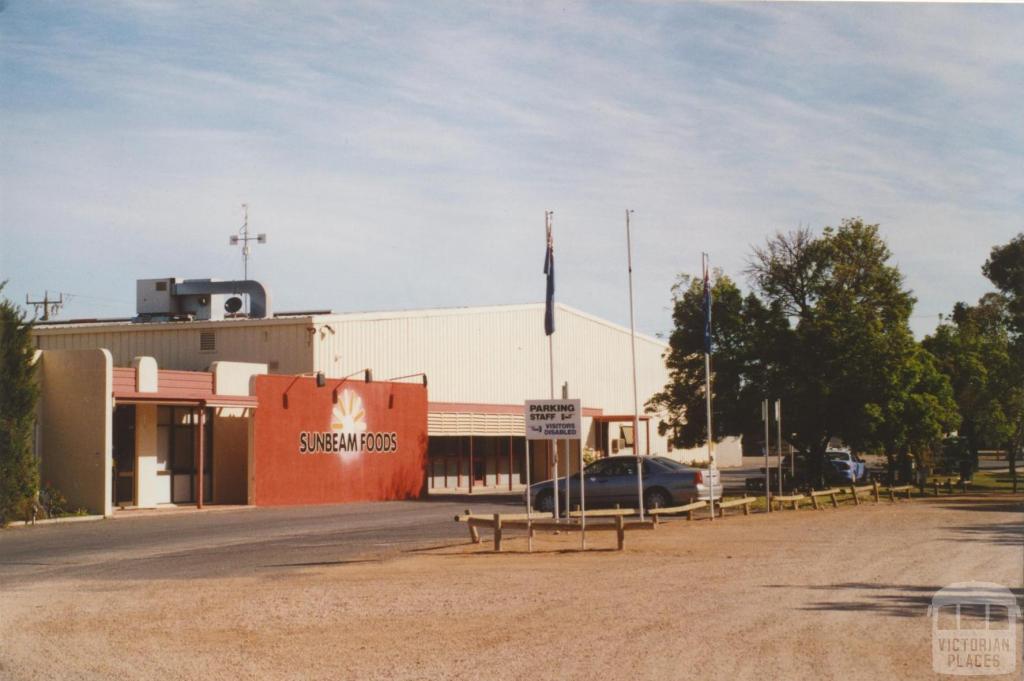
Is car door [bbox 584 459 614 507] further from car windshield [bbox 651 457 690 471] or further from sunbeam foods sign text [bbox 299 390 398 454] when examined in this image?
sunbeam foods sign text [bbox 299 390 398 454]

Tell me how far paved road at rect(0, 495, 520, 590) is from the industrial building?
5.13 metres

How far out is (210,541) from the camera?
69.8ft

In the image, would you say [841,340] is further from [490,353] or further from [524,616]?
[524,616]

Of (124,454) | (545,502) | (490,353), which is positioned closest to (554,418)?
(545,502)

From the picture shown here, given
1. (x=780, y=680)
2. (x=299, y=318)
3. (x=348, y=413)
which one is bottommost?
(x=780, y=680)

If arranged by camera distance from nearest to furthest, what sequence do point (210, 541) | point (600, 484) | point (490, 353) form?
point (210, 541)
point (600, 484)
point (490, 353)

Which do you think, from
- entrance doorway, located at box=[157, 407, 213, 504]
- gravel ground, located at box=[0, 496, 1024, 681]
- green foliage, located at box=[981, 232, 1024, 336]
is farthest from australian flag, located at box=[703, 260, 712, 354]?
green foliage, located at box=[981, 232, 1024, 336]

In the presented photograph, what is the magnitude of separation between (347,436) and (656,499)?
524 inches

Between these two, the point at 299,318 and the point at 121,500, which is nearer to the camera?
the point at 121,500

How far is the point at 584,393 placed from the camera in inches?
2207

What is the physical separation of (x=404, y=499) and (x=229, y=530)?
51.8ft

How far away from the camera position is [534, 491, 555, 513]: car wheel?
90.7 feet

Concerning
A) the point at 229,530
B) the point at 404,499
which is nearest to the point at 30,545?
the point at 229,530

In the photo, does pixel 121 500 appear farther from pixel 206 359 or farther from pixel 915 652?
pixel 915 652
